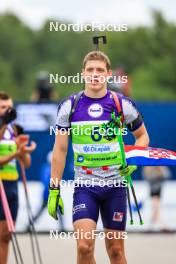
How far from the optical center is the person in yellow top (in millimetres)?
10484

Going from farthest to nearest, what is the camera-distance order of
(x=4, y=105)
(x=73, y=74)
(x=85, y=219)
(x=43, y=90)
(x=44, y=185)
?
(x=73, y=74)
(x=43, y=90)
(x=44, y=185)
(x=4, y=105)
(x=85, y=219)

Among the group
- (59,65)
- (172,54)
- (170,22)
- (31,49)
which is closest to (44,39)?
(31,49)

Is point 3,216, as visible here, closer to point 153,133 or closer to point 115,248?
point 115,248

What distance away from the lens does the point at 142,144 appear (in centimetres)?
924

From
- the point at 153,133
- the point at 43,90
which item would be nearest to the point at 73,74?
Answer: the point at 43,90

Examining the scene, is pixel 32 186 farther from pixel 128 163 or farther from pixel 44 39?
pixel 44 39

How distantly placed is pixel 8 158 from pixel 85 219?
1959mm

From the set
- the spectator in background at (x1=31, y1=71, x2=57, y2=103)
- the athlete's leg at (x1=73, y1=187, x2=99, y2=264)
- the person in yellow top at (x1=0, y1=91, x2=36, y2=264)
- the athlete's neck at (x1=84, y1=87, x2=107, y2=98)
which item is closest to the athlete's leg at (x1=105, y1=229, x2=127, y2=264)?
the athlete's leg at (x1=73, y1=187, x2=99, y2=264)

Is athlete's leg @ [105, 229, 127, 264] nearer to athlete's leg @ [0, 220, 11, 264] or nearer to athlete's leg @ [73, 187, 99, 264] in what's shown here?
athlete's leg @ [73, 187, 99, 264]

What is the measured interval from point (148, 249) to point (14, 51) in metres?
90.5

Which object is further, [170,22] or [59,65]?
[59,65]

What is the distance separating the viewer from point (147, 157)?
9.26 meters

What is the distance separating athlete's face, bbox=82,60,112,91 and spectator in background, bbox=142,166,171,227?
26.4 ft

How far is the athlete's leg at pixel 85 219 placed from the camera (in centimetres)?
862
